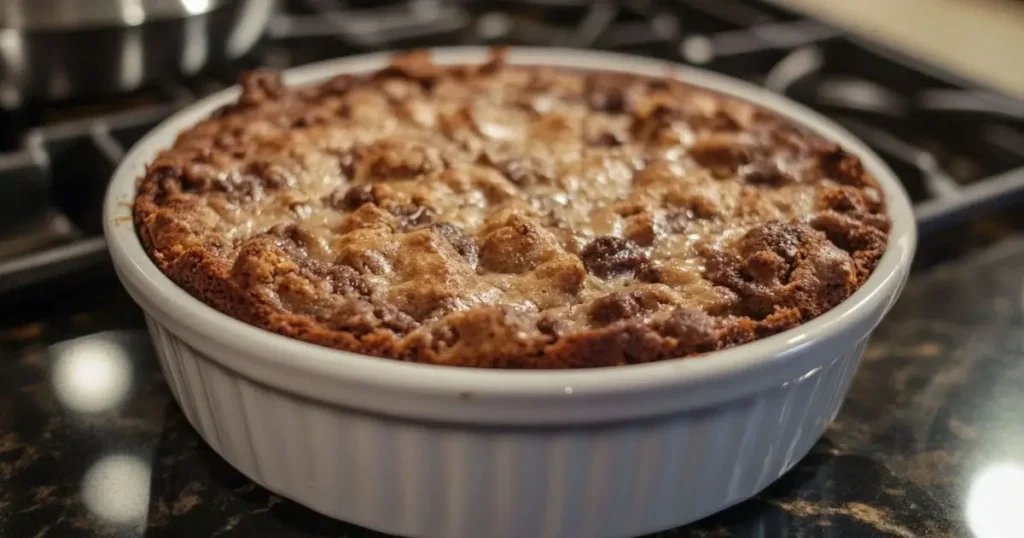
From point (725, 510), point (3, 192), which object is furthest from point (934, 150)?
point (3, 192)

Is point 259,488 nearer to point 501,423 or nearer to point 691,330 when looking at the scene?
point 501,423

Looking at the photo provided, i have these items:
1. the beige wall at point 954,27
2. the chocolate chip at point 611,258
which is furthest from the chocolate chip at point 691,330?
the beige wall at point 954,27

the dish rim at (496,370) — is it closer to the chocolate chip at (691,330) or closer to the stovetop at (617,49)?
the chocolate chip at (691,330)

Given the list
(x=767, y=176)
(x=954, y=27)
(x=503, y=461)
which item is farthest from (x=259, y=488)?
(x=954, y=27)

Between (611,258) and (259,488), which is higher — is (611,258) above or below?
above

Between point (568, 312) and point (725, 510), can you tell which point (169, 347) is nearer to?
point (568, 312)

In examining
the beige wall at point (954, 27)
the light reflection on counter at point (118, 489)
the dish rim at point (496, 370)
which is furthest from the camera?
the beige wall at point (954, 27)

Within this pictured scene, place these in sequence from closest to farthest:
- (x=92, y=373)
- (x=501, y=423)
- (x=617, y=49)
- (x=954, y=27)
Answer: (x=501, y=423) → (x=92, y=373) → (x=617, y=49) → (x=954, y=27)
